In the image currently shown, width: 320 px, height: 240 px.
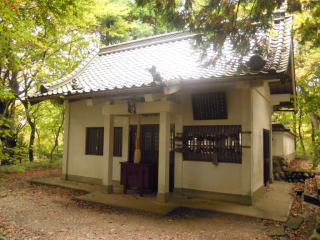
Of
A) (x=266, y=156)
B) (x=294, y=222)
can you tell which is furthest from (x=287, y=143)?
(x=294, y=222)

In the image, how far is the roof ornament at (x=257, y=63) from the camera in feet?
19.5

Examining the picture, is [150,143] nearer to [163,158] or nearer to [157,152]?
[157,152]

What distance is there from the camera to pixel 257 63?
5977 mm

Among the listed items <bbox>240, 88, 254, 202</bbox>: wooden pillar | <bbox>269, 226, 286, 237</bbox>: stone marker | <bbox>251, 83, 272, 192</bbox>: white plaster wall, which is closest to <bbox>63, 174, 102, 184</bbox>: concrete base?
<bbox>240, 88, 254, 202</bbox>: wooden pillar

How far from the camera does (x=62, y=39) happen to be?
1366 centimetres

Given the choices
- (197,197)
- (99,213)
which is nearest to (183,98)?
(197,197)

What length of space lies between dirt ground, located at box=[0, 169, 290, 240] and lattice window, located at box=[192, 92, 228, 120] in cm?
275

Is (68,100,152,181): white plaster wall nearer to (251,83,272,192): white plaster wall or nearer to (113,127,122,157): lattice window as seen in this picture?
(113,127,122,157): lattice window

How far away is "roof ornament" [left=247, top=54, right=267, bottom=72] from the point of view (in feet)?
19.5

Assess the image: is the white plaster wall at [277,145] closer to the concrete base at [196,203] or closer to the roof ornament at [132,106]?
the concrete base at [196,203]

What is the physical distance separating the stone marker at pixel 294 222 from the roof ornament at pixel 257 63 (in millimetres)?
3565

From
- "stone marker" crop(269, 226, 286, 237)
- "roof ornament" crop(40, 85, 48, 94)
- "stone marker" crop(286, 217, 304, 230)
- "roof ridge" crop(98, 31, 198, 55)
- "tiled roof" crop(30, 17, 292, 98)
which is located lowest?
"stone marker" crop(269, 226, 286, 237)

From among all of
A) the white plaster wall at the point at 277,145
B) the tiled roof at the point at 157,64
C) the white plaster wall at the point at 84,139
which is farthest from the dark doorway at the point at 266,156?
the white plaster wall at the point at 277,145

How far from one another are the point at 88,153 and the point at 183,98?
4568mm
